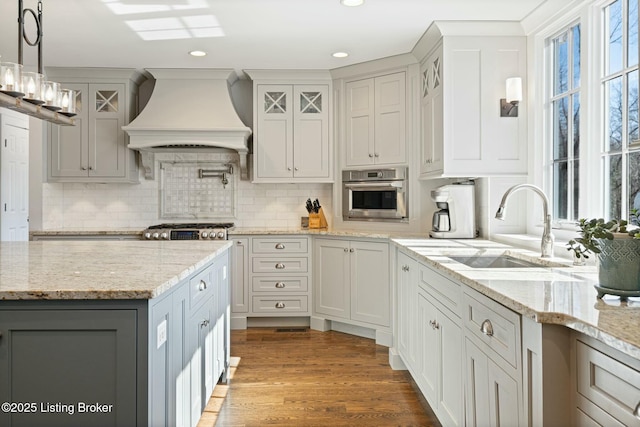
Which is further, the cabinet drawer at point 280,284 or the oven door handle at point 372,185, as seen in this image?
the cabinet drawer at point 280,284

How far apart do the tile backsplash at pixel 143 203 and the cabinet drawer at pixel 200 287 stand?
2.47m

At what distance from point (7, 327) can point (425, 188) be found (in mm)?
3360

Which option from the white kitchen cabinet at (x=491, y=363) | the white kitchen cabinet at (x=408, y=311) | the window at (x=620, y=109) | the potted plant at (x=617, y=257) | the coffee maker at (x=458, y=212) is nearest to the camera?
the potted plant at (x=617, y=257)

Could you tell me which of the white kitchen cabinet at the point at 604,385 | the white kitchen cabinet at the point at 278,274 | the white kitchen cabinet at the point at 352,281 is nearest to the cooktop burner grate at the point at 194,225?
the white kitchen cabinet at the point at 278,274

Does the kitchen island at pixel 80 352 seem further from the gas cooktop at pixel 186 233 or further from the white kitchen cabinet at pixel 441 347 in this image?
the gas cooktop at pixel 186 233

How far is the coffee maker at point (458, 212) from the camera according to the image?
3527 mm

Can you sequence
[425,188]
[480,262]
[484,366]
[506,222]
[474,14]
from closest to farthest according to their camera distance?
[484,366], [480,262], [474,14], [506,222], [425,188]

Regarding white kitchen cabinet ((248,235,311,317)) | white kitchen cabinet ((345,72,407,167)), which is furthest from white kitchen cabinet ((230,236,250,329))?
white kitchen cabinet ((345,72,407,167))

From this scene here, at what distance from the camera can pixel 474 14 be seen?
327cm

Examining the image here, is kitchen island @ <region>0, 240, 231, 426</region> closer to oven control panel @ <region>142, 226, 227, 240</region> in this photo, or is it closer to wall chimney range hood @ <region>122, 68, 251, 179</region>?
oven control panel @ <region>142, 226, 227, 240</region>

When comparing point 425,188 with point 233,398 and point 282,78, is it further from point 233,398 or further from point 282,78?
point 233,398

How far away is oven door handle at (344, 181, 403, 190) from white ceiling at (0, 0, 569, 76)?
3.70 ft

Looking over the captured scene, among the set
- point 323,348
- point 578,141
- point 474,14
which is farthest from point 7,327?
point 474,14

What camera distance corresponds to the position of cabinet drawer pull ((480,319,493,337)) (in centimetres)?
167
